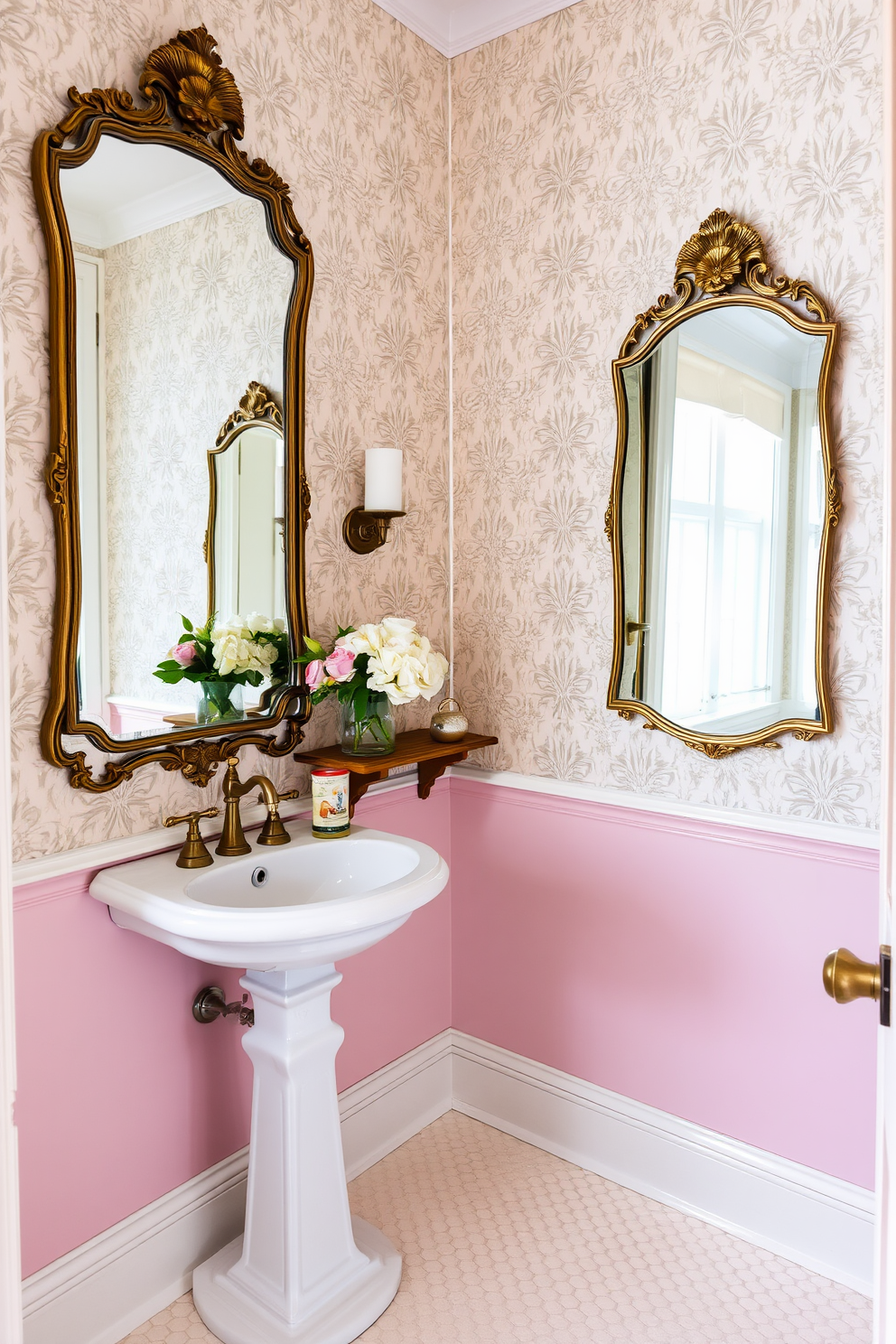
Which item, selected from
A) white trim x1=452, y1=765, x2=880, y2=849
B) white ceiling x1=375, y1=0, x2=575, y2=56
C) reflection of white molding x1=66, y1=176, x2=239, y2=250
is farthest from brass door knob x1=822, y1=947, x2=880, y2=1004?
white ceiling x1=375, y1=0, x2=575, y2=56

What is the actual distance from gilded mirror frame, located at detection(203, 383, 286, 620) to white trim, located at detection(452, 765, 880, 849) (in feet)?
2.81

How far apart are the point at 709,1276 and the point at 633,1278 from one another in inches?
6.2

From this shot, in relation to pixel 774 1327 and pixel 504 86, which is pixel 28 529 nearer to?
pixel 504 86

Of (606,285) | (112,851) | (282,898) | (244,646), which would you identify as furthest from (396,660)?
(606,285)

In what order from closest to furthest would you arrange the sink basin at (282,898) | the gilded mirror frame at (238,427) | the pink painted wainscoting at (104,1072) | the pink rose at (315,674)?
the sink basin at (282,898) < the pink painted wainscoting at (104,1072) < the gilded mirror frame at (238,427) < the pink rose at (315,674)

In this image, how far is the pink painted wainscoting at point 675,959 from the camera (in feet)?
6.01

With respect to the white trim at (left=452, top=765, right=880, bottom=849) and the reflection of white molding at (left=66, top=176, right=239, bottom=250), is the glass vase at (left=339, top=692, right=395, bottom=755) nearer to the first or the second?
the white trim at (left=452, top=765, right=880, bottom=849)

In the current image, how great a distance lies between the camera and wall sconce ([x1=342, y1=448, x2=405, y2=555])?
2020 millimetres

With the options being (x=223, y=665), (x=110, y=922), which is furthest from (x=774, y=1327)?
(x=223, y=665)

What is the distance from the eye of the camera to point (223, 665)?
1.81 m

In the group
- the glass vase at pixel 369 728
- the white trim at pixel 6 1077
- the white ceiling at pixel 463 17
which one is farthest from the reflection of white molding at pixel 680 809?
the white ceiling at pixel 463 17

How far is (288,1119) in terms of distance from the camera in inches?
64.8

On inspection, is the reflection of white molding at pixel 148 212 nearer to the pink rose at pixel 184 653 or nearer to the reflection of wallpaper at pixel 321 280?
the reflection of wallpaper at pixel 321 280

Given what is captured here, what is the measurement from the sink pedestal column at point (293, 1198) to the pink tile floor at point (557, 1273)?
72mm
